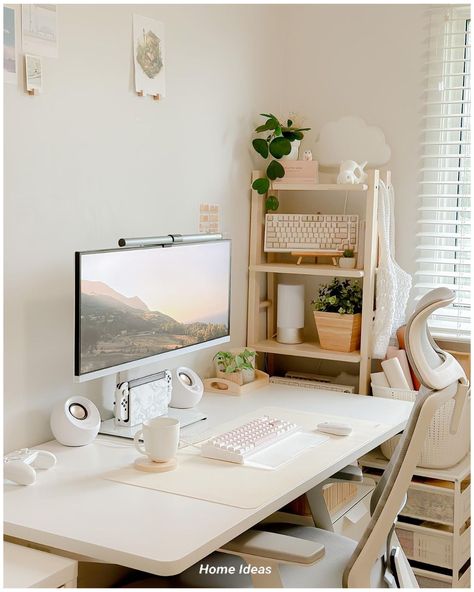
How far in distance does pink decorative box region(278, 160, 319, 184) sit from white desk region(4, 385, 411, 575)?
1218 mm

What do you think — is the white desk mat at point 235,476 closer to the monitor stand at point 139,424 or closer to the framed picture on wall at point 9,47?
the monitor stand at point 139,424

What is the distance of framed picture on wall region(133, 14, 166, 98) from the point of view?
8.28 ft

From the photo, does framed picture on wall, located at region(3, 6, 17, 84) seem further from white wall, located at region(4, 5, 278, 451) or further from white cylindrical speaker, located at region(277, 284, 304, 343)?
white cylindrical speaker, located at region(277, 284, 304, 343)

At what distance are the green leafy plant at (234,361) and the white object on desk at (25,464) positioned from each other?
0.91 meters

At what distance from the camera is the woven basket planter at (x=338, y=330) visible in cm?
303

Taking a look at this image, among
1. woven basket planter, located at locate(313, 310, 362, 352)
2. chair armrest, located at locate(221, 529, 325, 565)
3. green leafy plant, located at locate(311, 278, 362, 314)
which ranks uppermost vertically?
green leafy plant, located at locate(311, 278, 362, 314)

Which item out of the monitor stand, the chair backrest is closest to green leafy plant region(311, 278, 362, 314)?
the monitor stand

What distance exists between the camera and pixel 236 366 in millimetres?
2914

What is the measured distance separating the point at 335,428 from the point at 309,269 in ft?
2.76

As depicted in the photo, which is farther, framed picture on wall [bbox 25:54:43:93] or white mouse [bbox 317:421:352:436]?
white mouse [bbox 317:421:352:436]

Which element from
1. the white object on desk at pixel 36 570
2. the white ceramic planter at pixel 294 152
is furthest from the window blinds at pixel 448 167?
the white object on desk at pixel 36 570

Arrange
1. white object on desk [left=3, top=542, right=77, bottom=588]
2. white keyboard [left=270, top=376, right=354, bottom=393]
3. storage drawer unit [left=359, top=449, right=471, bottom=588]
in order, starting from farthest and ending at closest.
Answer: white keyboard [left=270, top=376, right=354, bottom=393] < storage drawer unit [left=359, top=449, right=471, bottom=588] < white object on desk [left=3, top=542, right=77, bottom=588]

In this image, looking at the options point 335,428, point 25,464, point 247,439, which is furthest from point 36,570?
point 335,428

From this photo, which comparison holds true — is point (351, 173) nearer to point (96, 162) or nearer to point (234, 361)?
point (234, 361)
